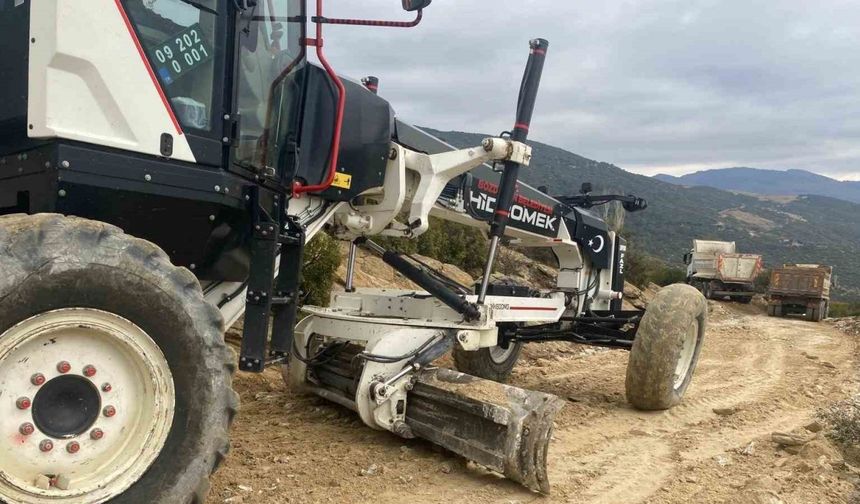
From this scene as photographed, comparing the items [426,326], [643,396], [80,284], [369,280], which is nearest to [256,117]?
[80,284]

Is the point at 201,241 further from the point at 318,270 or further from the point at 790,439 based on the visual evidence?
the point at 318,270

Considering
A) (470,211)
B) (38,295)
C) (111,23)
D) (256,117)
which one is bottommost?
(38,295)

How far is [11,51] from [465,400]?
3054mm

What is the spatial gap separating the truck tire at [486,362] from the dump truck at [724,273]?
77.6 feet

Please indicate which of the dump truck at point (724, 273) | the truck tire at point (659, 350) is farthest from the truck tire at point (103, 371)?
the dump truck at point (724, 273)

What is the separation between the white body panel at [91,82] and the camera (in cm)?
293

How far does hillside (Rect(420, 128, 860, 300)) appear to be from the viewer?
65000 millimetres

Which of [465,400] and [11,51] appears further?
[465,400]

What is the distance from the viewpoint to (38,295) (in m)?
2.54

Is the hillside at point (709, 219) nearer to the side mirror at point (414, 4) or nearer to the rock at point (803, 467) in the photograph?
the rock at point (803, 467)

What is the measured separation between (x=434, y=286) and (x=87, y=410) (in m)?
3.11

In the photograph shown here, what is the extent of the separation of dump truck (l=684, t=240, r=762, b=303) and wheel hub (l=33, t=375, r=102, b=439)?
95.7ft

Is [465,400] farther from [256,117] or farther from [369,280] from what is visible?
[369,280]

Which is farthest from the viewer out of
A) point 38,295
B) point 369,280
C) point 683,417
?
point 369,280
